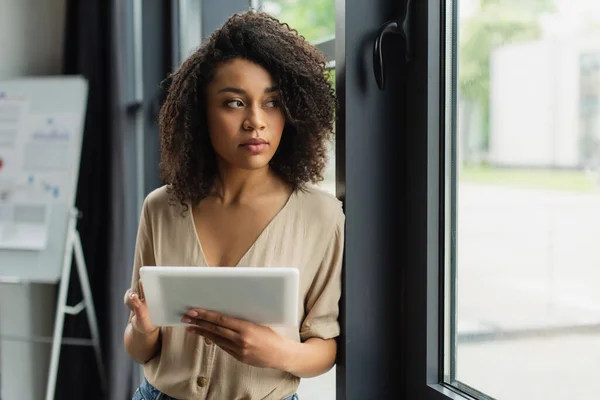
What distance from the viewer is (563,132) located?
952 mm

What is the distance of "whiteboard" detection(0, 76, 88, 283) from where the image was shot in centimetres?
250

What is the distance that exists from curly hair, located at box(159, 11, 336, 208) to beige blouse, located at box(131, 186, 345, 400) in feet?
0.17

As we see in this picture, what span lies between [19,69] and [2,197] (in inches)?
23.8

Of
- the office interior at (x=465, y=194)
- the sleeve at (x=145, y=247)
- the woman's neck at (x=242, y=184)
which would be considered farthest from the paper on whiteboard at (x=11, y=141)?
the woman's neck at (x=242, y=184)

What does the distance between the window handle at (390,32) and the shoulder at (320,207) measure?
22 cm

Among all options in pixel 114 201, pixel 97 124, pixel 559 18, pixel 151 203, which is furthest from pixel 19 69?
pixel 559 18

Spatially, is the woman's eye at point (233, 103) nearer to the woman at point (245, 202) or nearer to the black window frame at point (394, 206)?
the woman at point (245, 202)

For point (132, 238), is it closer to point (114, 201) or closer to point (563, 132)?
point (114, 201)

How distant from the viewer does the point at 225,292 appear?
1.00 metres

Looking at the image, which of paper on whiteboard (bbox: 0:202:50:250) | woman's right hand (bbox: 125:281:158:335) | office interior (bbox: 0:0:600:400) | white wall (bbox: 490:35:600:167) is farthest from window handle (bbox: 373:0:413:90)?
paper on whiteboard (bbox: 0:202:50:250)

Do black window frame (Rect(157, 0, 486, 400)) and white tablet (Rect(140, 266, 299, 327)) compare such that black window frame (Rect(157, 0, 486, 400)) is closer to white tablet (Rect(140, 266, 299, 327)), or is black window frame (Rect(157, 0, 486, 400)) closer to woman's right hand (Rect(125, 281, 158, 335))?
white tablet (Rect(140, 266, 299, 327))

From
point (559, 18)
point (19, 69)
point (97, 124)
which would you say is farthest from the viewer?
point (19, 69)

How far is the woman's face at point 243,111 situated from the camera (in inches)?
43.6

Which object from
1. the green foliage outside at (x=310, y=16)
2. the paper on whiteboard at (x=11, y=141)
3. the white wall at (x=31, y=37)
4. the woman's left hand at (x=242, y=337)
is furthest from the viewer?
the white wall at (x=31, y=37)
